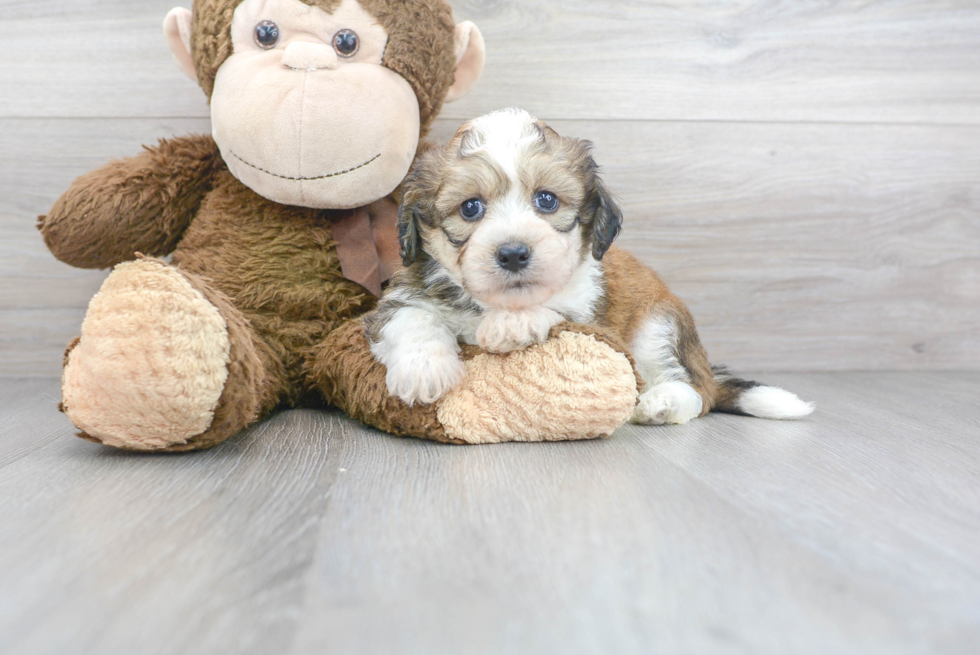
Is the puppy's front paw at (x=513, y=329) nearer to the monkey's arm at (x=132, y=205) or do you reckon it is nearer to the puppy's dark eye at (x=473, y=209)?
the puppy's dark eye at (x=473, y=209)

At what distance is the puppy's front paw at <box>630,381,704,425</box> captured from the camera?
184 centimetres

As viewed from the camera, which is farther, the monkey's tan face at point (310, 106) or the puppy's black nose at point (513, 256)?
the monkey's tan face at point (310, 106)

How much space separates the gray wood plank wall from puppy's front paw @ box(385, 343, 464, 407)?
1107 mm

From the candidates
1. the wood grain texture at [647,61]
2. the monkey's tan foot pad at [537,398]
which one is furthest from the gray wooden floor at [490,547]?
the wood grain texture at [647,61]

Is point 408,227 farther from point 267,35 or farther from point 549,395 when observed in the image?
point 267,35

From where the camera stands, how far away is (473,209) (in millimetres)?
1602

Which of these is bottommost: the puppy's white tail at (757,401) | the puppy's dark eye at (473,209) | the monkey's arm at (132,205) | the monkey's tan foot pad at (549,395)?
the puppy's white tail at (757,401)

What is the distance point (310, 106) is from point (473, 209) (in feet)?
1.64

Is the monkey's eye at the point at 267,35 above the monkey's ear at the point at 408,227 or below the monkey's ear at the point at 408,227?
above

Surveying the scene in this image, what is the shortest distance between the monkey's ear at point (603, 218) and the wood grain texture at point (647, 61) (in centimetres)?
90

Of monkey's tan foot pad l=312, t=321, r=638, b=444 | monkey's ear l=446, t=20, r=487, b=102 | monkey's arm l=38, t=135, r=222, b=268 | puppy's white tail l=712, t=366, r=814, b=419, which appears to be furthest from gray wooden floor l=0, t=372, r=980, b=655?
monkey's ear l=446, t=20, r=487, b=102

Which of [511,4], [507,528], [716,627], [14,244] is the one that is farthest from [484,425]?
[14,244]

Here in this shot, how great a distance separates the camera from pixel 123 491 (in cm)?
124

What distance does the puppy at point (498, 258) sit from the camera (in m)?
1.54
